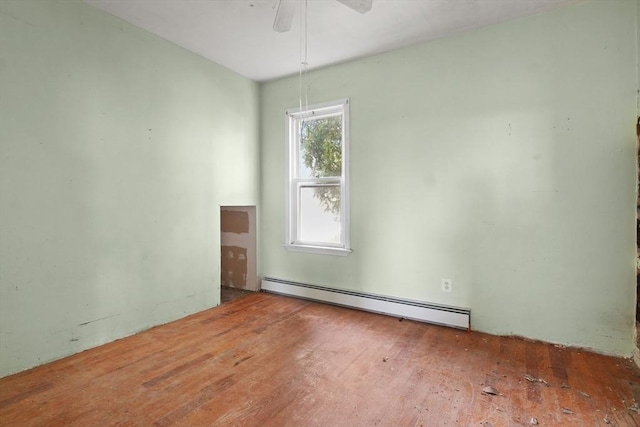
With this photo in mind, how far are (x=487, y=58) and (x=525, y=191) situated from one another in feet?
3.93

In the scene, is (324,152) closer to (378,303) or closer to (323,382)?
(378,303)

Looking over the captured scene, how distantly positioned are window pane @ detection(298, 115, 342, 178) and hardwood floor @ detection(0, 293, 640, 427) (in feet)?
5.94

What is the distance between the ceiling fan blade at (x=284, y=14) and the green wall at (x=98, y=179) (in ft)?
5.05

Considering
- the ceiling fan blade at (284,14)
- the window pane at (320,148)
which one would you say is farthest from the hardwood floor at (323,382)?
the ceiling fan blade at (284,14)

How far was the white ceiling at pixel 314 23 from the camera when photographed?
246 centimetres

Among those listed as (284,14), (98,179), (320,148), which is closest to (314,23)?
(284,14)

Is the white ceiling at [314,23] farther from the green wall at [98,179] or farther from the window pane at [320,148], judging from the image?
the window pane at [320,148]

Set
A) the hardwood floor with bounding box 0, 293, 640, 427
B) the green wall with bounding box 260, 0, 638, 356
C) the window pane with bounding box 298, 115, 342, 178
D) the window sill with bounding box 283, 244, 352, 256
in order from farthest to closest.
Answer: the window pane with bounding box 298, 115, 342, 178 → the window sill with bounding box 283, 244, 352, 256 → the green wall with bounding box 260, 0, 638, 356 → the hardwood floor with bounding box 0, 293, 640, 427

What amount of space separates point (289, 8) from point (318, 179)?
80.2 inches

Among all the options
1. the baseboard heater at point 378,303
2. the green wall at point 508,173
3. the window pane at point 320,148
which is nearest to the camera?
the green wall at point 508,173

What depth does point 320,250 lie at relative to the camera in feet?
12.2

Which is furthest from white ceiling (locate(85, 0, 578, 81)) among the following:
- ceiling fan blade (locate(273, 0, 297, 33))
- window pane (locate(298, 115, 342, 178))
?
window pane (locate(298, 115, 342, 178))

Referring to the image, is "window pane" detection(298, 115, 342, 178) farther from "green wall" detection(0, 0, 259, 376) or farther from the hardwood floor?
the hardwood floor

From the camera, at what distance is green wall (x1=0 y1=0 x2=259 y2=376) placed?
2146 millimetres
